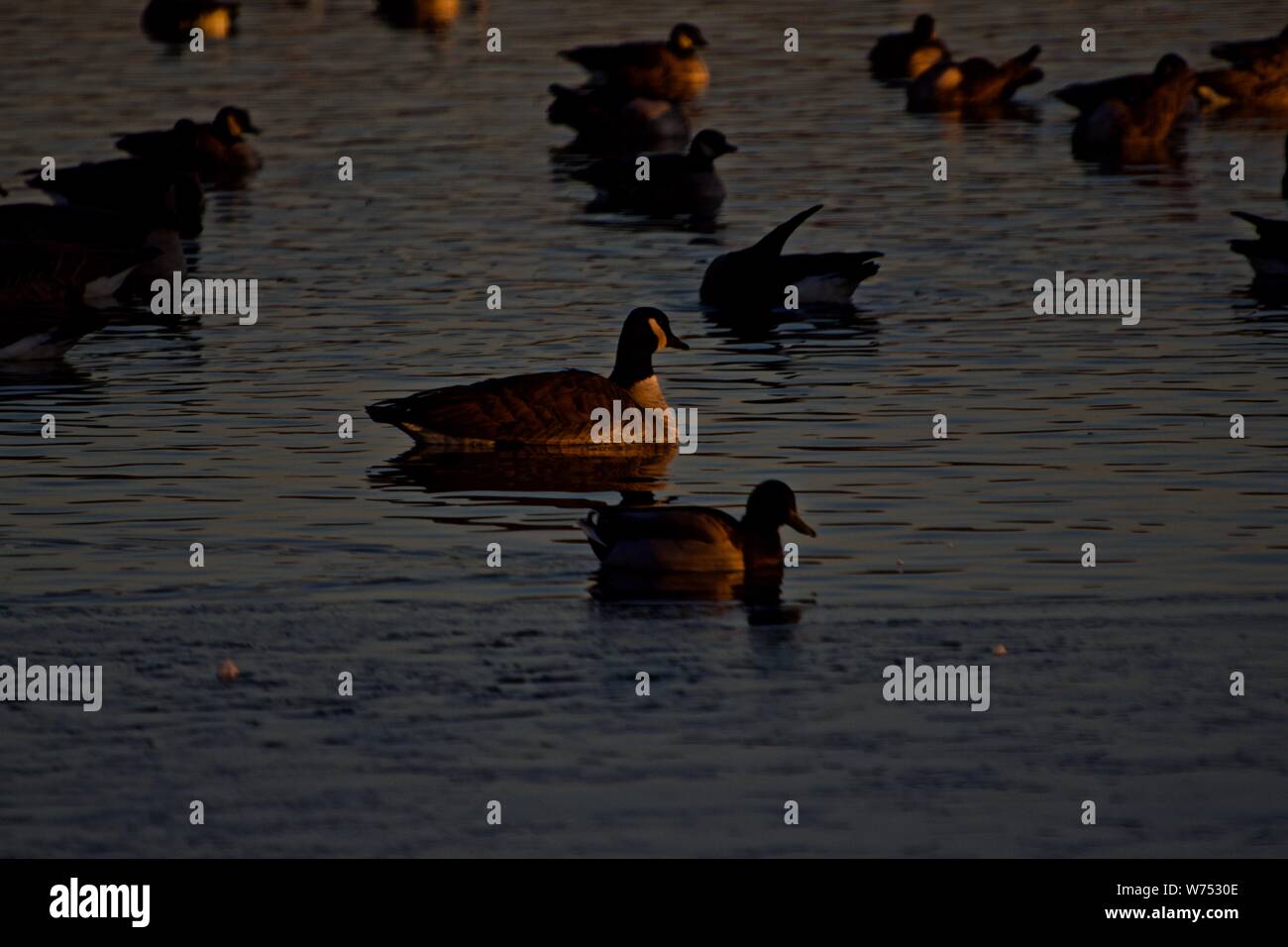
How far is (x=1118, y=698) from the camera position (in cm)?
Answer: 1247

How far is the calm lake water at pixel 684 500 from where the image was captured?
11.2 m

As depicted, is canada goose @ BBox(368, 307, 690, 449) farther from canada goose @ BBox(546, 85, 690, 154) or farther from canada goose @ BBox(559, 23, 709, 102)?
canada goose @ BBox(559, 23, 709, 102)

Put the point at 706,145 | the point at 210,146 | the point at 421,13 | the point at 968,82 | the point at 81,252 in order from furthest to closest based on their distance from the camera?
the point at 421,13 < the point at 968,82 < the point at 210,146 < the point at 706,145 < the point at 81,252

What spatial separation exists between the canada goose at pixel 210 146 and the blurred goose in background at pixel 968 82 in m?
11.3

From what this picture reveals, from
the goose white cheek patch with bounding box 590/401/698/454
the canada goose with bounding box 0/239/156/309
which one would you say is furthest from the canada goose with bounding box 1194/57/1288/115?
the goose white cheek patch with bounding box 590/401/698/454

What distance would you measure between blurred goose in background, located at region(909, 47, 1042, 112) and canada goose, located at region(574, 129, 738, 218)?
9.67 m

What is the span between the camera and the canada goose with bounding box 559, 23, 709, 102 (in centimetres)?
4353

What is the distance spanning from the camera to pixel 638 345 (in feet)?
61.9

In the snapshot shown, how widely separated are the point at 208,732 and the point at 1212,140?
28894 millimetres

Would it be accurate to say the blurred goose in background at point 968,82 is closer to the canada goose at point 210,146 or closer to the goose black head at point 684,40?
the goose black head at point 684,40

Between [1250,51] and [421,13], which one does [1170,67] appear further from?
[421,13]

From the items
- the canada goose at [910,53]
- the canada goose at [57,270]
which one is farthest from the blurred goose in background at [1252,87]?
the canada goose at [57,270]

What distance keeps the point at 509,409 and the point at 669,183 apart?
14361 millimetres

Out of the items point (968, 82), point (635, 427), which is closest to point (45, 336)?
point (635, 427)
